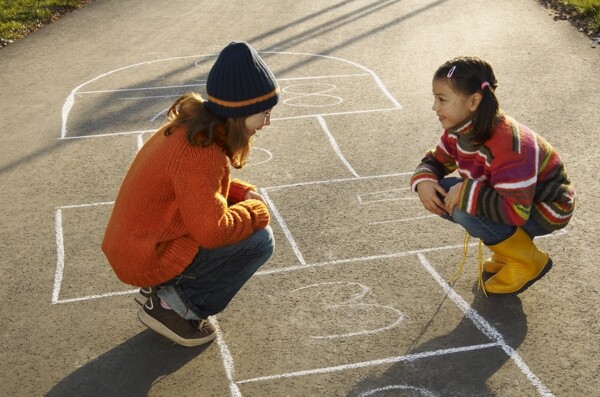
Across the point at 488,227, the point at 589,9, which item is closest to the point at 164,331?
the point at 488,227

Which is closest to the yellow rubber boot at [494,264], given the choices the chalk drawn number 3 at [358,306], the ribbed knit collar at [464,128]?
the chalk drawn number 3 at [358,306]

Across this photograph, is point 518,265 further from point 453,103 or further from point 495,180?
point 453,103

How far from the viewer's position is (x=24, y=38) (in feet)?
33.1

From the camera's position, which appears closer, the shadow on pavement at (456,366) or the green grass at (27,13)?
the shadow on pavement at (456,366)

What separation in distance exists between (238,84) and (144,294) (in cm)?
118

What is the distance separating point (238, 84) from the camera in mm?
3840

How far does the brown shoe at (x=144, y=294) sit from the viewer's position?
13.9 ft

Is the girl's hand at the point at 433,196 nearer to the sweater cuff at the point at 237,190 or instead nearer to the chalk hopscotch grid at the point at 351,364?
the chalk hopscotch grid at the point at 351,364

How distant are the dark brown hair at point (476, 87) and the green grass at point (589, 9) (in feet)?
18.8

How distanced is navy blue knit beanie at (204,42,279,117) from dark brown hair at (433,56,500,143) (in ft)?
3.06

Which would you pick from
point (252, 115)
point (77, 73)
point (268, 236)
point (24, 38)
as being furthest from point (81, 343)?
point (24, 38)

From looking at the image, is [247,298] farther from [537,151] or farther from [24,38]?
[24,38]

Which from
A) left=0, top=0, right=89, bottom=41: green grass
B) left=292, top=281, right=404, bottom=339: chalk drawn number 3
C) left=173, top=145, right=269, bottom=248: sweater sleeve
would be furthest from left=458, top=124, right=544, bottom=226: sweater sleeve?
left=0, top=0, right=89, bottom=41: green grass

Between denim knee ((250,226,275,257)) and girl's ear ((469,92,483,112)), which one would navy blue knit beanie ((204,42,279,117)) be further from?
girl's ear ((469,92,483,112))
